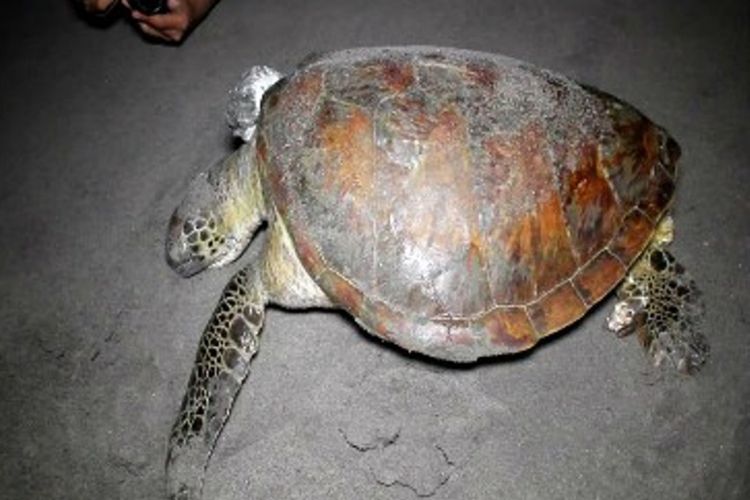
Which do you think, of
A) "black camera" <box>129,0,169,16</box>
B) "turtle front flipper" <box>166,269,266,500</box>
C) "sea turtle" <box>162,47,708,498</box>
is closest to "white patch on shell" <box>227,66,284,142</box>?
"sea turtle" <box>162,47,708,498</box>

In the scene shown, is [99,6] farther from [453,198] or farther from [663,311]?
[663,311]

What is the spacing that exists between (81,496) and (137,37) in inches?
99.7

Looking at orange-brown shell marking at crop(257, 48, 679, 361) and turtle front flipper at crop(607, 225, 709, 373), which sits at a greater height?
orange-brown shell marking at crop(257, 48, 679, 361)

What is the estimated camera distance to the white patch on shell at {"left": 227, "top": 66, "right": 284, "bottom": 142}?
2114 mm

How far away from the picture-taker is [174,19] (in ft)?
9.71

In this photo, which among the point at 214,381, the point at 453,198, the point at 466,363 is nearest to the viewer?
the point at 453,198

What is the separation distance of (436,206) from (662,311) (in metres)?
1.03

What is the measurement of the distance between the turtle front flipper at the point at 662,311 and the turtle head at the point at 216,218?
4.69 feet

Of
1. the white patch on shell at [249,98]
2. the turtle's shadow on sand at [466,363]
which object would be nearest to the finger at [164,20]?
the white patch on shell at [249,98]

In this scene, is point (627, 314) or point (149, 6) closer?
point (627, 314)

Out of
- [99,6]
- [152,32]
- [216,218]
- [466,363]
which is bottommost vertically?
[466,363]

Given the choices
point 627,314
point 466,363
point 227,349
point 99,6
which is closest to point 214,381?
point 227,349

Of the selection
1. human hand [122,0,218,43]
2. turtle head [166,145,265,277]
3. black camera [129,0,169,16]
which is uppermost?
black camera [129,0,169,16]

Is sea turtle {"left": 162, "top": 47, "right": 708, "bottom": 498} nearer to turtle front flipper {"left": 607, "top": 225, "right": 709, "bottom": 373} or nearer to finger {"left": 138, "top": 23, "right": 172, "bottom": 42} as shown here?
turtle front flipper {"left": 607, "top": 225, "right": 709, "bottom": 373}
